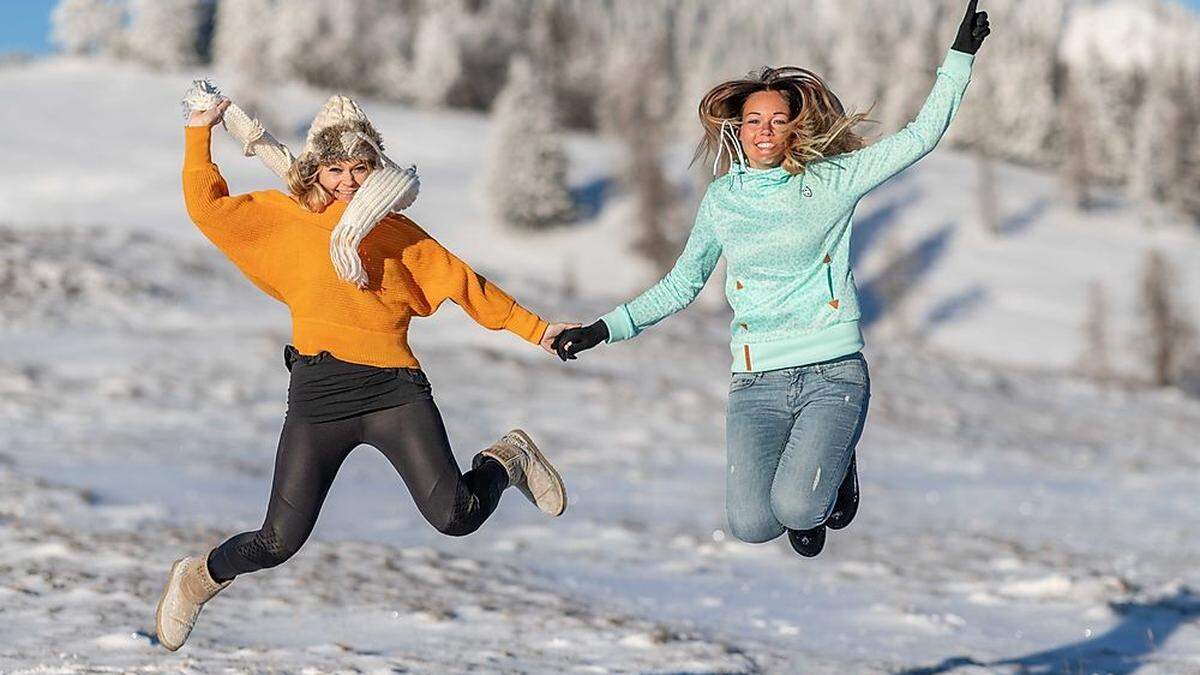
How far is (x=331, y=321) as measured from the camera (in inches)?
209

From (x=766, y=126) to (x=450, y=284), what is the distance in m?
1.56

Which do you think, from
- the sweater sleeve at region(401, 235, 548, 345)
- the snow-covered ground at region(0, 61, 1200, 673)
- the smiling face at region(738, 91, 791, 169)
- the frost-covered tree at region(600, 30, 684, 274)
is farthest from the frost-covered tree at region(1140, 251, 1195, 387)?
the sweater sleeve at region(401, 235, 548, 345)

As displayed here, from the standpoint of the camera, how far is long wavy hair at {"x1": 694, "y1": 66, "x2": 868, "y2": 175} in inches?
221

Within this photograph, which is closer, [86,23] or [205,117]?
[205,117]

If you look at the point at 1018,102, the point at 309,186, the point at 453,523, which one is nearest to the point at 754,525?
the point at 453,523

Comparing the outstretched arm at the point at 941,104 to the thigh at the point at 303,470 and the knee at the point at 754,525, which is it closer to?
the knee at the point at 754,525

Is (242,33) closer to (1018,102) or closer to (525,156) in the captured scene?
(525,156)

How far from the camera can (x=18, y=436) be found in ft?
47.6

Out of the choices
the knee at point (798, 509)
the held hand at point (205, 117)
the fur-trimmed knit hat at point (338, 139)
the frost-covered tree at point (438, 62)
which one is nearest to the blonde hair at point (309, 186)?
the fur-trimmed knit hat at point (338, 139)

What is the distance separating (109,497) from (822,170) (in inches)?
334

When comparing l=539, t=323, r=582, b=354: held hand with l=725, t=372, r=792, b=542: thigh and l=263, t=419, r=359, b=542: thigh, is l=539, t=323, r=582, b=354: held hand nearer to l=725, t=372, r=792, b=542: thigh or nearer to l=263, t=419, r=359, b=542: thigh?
l=725, t=372, r=792, b=542: thigh

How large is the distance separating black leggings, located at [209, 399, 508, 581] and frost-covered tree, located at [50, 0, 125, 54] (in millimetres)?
64000

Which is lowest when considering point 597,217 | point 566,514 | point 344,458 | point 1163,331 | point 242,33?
point 344,458

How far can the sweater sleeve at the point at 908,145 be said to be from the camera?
5418 millimetres
